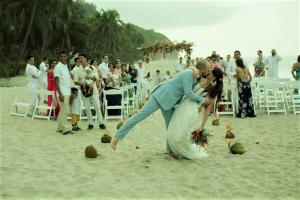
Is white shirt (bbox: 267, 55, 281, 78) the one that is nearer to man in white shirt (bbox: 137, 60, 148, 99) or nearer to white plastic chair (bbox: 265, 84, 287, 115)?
white plastic chair (bbox: 265, 84, 287, 115)

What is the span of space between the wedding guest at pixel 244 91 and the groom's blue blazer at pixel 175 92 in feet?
18.5

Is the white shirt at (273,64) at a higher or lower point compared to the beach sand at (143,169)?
higher

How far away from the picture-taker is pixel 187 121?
6.68 metres

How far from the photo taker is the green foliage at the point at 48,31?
41781 millimetres

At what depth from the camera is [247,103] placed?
1260cm

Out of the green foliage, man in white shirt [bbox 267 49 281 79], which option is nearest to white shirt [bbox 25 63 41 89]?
man in white shirt [bbox 267 49 281 79]

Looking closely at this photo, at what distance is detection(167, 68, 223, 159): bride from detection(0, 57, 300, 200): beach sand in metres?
0.18

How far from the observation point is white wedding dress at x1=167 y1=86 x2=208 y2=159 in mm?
6699

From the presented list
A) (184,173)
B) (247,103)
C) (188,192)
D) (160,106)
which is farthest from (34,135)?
(247,103)

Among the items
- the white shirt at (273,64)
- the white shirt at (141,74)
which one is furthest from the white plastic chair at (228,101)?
the white shirt at (141,74)

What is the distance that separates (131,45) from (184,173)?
95687 mm

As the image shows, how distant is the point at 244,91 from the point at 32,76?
6220 millimetres

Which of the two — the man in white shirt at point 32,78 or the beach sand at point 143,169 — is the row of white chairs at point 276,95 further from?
the man in white shirt at point 32,78

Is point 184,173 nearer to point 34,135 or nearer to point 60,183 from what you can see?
point 60,183
